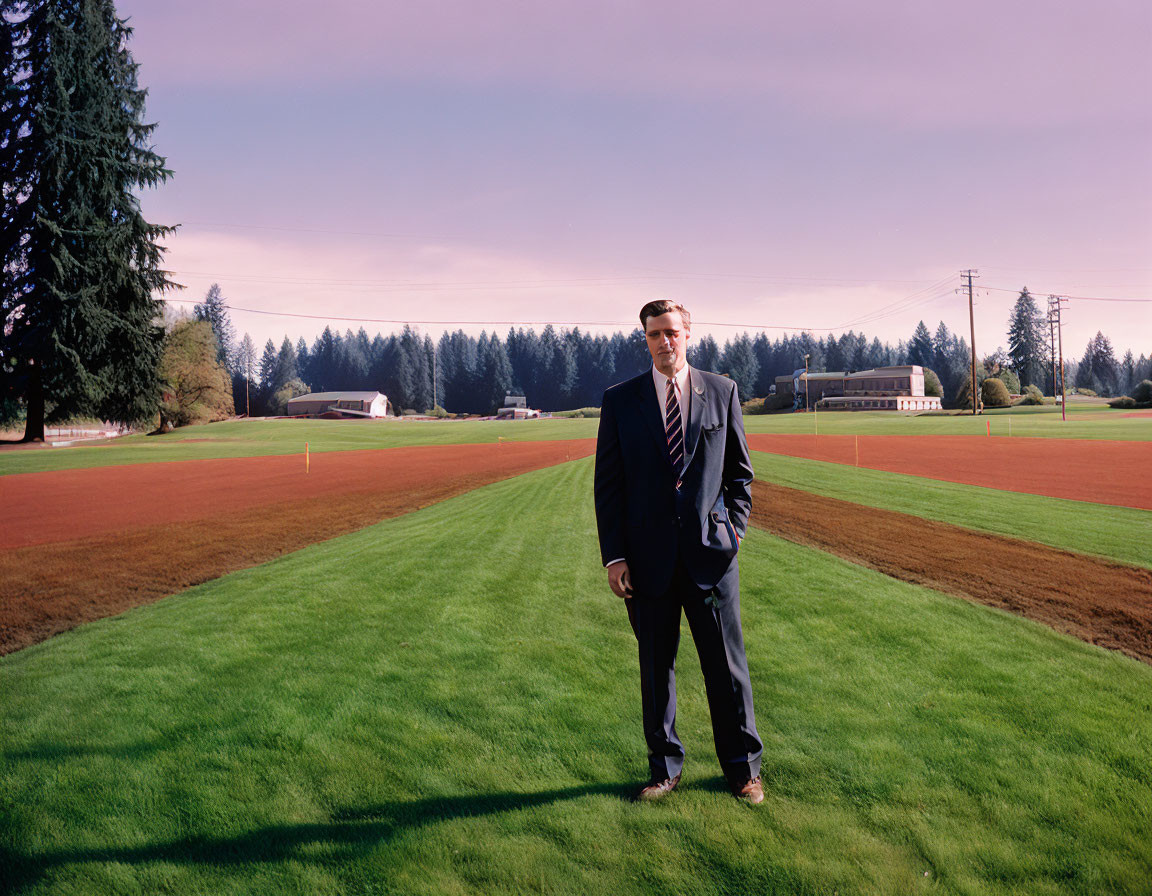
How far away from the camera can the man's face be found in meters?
3.17

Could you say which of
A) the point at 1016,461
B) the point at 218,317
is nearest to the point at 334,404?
the point at 218,317

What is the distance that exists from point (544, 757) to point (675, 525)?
1.81 m

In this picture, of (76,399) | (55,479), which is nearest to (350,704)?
(55,479)

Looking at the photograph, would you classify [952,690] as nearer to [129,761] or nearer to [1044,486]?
[129,761]

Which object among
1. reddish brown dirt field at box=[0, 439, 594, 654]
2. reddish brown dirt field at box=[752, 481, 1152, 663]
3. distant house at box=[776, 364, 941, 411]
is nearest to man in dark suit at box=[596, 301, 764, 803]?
reddish brown dirt field at box=[752, 481, 1152, 663]

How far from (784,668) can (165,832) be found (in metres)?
4.27

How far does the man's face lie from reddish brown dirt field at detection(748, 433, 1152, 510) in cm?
1433

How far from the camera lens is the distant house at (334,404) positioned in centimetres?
8138

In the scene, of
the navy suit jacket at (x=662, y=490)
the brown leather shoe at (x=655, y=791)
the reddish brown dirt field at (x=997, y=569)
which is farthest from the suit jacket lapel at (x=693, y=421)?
the reddish brown dirt field at (x=997, y=569)

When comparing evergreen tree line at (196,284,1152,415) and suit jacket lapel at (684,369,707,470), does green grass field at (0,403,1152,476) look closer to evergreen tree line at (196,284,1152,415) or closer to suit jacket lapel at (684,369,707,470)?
suit jacket lapel at (684,369,707,470)

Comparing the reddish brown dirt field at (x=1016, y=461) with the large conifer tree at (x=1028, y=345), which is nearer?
the reddish brown dirt field at (x=1016, y=461)

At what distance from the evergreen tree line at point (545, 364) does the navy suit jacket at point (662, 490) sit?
91.0m

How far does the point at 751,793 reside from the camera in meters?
3.38

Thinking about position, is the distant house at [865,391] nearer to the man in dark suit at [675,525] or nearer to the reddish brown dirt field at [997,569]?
the reddish brown dirt field at [997,569]
